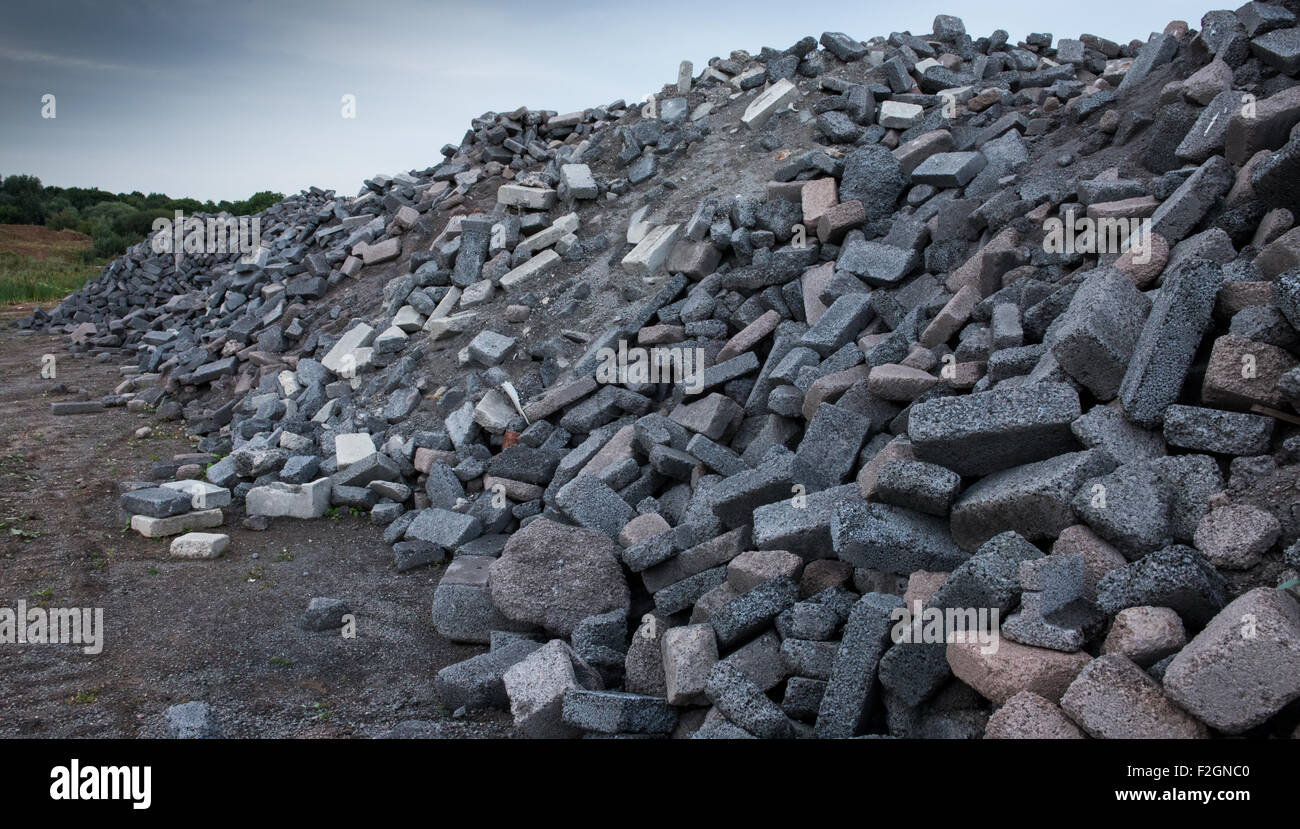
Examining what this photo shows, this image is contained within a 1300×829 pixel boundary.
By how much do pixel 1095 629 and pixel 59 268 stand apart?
113ft

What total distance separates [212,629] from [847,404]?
4669 mm

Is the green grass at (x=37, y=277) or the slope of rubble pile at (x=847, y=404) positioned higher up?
the green grass at (x=37, y=277)

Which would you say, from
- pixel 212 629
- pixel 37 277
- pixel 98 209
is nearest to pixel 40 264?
pixel 37 277

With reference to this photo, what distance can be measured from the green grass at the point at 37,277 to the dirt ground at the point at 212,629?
2006 centimetres

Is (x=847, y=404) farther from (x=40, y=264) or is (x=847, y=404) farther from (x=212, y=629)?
(x=40, y=264)

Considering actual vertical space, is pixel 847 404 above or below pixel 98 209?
below

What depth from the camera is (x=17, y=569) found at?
22.5ft

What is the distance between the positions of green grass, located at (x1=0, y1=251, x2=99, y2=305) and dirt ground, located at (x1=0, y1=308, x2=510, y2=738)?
20057 millimetres

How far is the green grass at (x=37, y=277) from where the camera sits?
2541 centimetres

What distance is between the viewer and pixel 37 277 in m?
27.4

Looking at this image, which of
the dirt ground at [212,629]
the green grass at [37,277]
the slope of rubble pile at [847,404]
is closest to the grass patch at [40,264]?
the green grass at [37,277]

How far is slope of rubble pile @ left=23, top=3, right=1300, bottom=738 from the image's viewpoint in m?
3.54

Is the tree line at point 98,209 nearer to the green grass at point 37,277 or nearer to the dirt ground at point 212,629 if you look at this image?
the green grass at point 37,277
